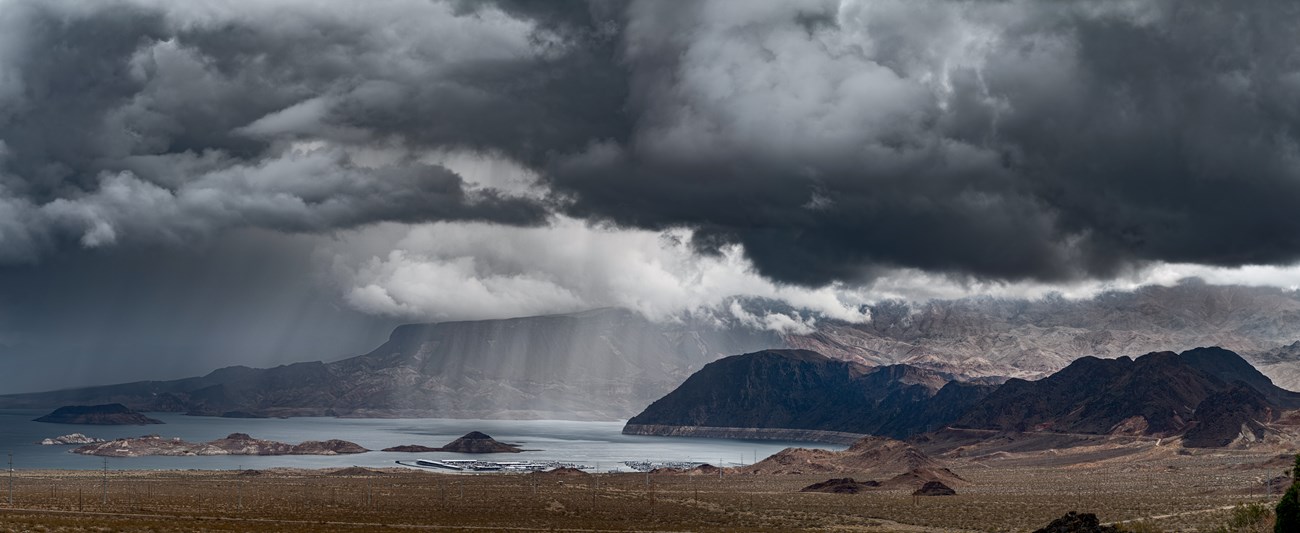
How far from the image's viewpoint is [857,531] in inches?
5197

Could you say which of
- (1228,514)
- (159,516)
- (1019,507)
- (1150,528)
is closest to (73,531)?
(159,516)

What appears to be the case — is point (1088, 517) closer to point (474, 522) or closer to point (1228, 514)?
point (1228, 514)

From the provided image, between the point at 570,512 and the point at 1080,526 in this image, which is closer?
the point at 1080,526

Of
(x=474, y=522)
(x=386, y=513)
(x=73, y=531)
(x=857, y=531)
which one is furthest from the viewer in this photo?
(x=386, y=513)

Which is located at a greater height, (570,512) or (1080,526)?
(1080,526)

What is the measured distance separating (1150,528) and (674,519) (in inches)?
2788

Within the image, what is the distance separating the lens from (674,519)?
518 feet

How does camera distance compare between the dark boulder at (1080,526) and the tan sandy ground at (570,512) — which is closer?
the dark boulder at (1080,526)

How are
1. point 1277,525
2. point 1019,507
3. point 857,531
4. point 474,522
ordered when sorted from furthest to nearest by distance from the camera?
1. point 1019,507
2. point 474,522
3. point 857,531
4. point 1277,525

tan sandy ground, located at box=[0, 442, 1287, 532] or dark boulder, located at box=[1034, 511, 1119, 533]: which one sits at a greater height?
dark boulder, located at box=[1034, 511, 1119, 533]

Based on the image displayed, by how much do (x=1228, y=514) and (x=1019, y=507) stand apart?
64.4 m

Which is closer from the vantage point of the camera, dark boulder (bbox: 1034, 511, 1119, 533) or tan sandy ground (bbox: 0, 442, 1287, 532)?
dark boulder (bbox: 1034, 511, 1119, 533)

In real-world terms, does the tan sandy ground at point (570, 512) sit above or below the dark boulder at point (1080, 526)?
below

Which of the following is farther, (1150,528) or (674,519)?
(674,519)
